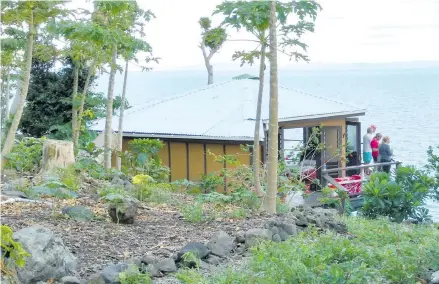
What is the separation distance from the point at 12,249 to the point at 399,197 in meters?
7.76

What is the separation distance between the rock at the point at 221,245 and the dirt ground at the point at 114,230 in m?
0.35

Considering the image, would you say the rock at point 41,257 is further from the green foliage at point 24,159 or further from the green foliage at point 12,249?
the green foliage at point 24,159

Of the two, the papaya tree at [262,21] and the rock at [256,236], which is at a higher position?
the papaya tree at [262,21]

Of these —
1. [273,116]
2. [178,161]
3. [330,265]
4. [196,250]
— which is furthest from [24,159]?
[330,265]

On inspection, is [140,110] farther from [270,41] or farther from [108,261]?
[108,261]

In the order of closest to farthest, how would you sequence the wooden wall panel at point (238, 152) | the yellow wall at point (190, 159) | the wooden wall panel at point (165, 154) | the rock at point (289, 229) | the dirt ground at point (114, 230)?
the dirt ground at point (114, 230) → the rock at point (289, 229) → the wooden wall panel at point (238, 152) → the yellow wall at point (190, 159) → the wooden wall panel at point (165, 154)

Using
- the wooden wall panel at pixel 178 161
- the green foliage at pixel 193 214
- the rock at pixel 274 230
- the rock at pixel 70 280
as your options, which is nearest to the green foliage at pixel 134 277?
the rock at pixel 70 280

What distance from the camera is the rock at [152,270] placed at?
496 cm

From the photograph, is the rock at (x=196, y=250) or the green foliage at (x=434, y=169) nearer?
the rock at (x=196, y=250)

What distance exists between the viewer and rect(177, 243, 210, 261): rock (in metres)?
5.39

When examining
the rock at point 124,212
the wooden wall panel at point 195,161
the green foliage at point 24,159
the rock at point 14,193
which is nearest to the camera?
the rock at point 124,212

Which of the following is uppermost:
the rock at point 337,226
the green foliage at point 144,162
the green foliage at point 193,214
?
the green foliage at point 144,162

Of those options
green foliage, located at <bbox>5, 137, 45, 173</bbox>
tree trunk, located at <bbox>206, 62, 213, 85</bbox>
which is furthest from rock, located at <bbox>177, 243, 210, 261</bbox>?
tree trunk, located at <bbox>206, 62, 213, 85</bbox>

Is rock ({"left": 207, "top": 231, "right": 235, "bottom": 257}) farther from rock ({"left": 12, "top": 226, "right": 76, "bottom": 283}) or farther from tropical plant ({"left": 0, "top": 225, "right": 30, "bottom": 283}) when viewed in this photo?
tropical plant ({"left": 0, "top": 225, "right": 30, "bottom": 283})
